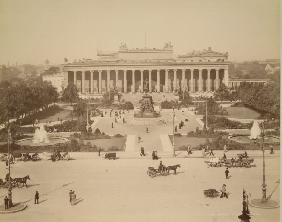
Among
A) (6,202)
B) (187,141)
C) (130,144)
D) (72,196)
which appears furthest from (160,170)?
(6,202)

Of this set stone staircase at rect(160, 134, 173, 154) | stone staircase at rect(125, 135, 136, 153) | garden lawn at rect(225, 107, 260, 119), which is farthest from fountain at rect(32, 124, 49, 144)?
garden lawn at rect(225, 107, 260, 119)

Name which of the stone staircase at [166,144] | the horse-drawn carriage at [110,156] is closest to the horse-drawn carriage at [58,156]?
the horse-drawn carriage at [110,156]

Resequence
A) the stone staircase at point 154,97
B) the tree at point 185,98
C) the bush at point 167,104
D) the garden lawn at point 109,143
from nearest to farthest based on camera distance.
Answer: the garden lawn at point 109,143 < the tree at point 185,98 < the stone staircase at point 154,97 < the bush at point 167,104

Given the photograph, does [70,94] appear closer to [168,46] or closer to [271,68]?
[168,46]

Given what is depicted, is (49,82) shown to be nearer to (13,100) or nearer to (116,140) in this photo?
(13,100)

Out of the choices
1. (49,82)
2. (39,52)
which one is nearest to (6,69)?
(39,52)

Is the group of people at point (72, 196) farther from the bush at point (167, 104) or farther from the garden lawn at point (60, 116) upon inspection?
the bush at point (167, 104)

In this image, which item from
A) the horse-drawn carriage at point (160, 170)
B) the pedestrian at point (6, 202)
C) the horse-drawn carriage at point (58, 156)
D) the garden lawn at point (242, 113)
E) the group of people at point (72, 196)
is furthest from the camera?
the garden lawn at point (242, 113)

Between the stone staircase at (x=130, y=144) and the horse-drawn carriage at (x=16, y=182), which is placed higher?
the stone staircase at (x=130, y=144)
